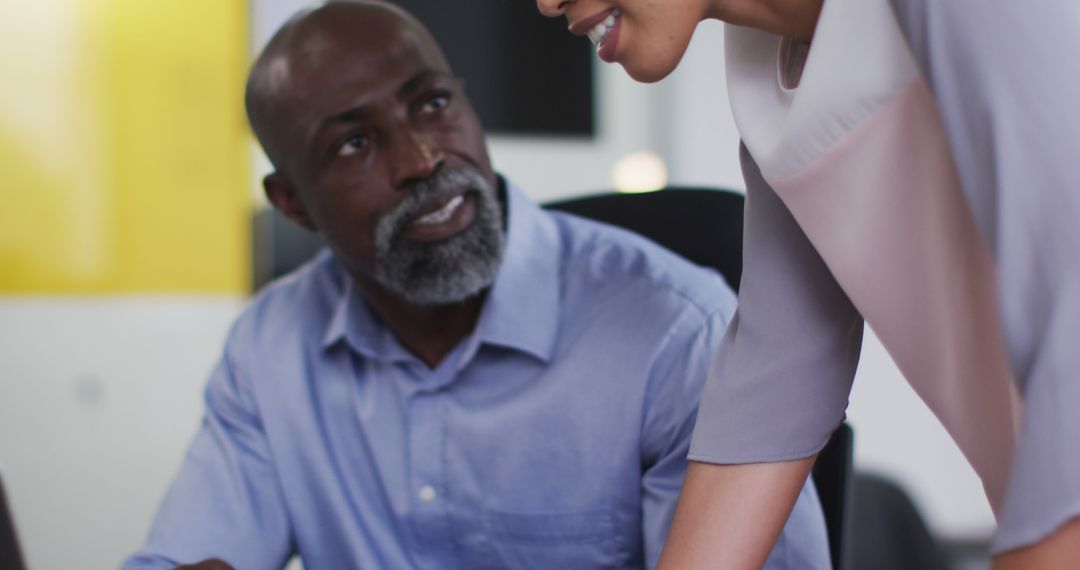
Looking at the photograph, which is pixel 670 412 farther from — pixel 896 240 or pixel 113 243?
pixel 113 243

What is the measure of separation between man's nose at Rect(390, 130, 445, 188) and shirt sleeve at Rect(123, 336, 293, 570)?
32 cm

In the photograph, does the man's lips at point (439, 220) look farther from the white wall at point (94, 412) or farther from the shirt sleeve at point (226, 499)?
the white wall at point (94, 412)

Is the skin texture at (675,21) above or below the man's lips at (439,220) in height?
above

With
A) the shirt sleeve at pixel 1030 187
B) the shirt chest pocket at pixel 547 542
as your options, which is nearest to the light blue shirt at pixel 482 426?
the shirt chest pocket at pixel 547 542

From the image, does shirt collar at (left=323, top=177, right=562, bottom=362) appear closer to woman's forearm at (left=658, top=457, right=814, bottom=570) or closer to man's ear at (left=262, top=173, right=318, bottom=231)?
man's ear at (left=262, top=173, right=318, bottom=231)

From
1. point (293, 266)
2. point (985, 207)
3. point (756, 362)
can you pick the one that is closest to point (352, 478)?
point (756, 362)

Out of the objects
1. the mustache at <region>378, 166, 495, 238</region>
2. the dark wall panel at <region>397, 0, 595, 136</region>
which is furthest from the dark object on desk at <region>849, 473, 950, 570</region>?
the dark wall panel at <region>397, 0, 595, 136</region>

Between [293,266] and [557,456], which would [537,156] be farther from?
[557,456]

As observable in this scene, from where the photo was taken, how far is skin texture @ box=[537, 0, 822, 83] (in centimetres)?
76

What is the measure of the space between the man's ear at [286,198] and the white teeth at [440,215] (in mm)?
211

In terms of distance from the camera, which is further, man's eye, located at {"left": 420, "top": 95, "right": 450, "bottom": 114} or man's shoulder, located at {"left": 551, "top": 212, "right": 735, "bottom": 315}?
man's eye, located at {"left": 420, "top": 95, "right": 450, "bottom": 114}

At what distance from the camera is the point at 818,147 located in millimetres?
686

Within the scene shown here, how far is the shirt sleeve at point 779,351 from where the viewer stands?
35.3 inches

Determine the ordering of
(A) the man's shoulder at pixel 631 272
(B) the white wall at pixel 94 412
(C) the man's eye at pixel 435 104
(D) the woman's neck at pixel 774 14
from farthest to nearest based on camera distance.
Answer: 1. (B) the white wall at pixel 94 412
2. (C) the man's eye at pixel 435 104
3. (A) the man's shoulder at pixel 631 272
4. (D) the woman's neck at pixel 774 14
